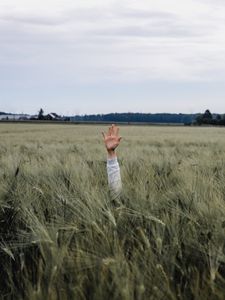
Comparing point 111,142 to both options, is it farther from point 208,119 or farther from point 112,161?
point 208,119

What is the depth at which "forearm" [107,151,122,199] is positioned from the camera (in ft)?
11.5

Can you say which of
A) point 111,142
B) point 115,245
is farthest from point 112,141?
point 115,245

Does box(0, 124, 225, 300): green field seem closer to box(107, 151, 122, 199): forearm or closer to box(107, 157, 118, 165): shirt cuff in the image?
box(107, 151, 122, 199): forearm

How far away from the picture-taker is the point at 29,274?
8.23ft

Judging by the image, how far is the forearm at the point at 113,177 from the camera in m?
3.52

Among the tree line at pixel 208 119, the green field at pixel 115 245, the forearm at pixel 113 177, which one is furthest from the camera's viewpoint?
the tree line at pixel 208 119

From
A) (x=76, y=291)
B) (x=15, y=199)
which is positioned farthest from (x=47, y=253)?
(x=15, y=199)

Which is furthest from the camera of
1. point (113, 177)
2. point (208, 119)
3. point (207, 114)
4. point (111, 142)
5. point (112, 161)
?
point (207, 114)

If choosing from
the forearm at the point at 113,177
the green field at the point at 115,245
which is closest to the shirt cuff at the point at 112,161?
the forearm at the point at 113,177

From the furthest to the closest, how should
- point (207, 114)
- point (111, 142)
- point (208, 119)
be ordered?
point (207, 114), point (208, 119), point (111, 142)


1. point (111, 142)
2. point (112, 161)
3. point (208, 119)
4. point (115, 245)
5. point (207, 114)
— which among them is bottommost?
point (208, 119)

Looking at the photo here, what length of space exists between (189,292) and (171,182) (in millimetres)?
2144

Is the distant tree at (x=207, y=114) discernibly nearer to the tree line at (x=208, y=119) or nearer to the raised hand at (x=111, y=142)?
the tree line at (x=208, y=119)

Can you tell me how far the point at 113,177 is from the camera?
3.95 m
